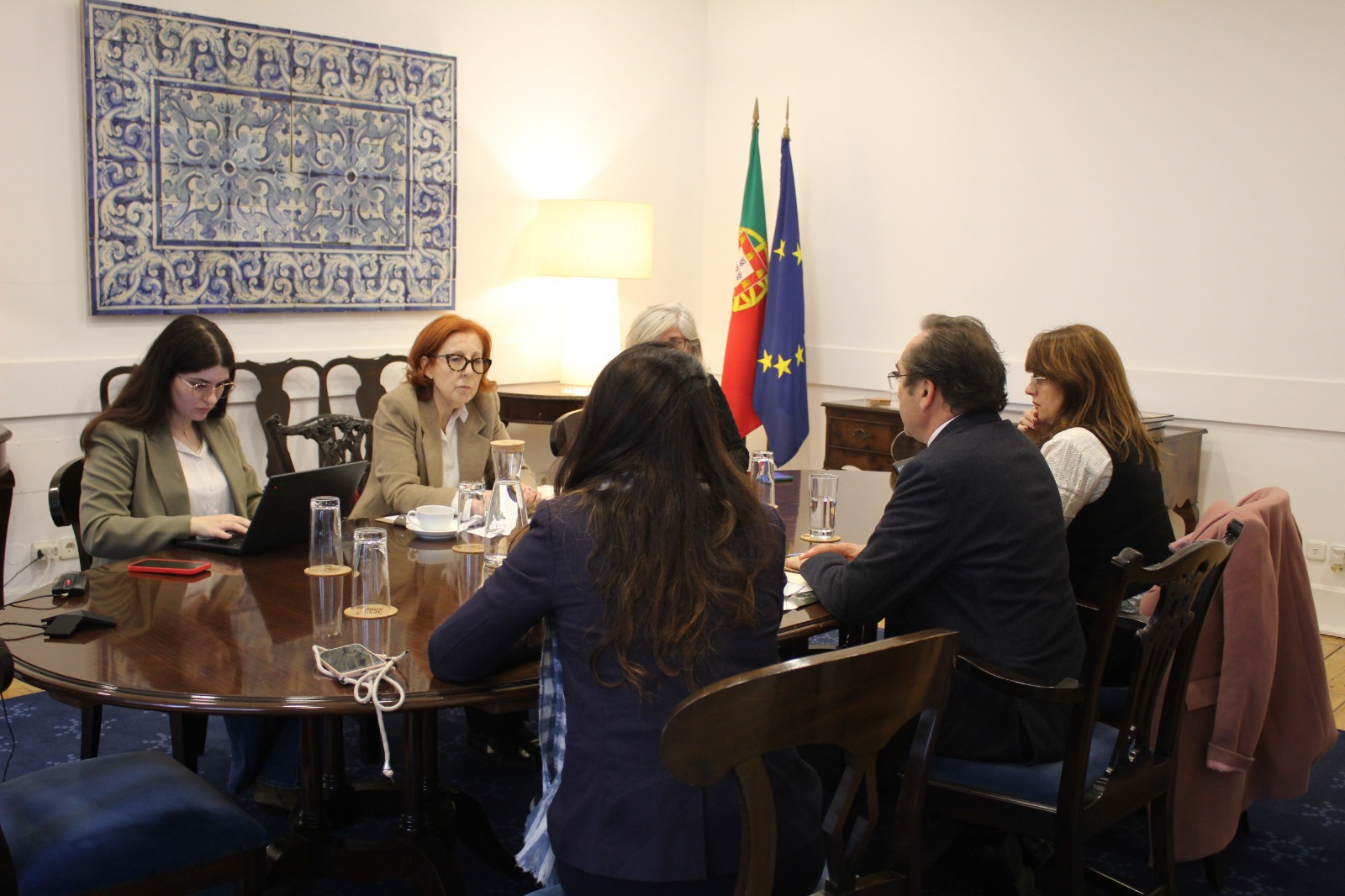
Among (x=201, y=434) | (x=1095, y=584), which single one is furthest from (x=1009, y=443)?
(x=201, y=434)

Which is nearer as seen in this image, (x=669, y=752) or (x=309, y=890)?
(x=669, y=752)

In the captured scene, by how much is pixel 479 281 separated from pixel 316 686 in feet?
12.4

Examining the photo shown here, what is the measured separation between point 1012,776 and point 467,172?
387 centimetres

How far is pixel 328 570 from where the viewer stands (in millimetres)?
2258

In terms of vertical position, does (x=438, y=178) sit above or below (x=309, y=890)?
above

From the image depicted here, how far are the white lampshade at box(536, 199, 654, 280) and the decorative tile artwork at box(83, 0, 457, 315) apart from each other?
0.42 metres

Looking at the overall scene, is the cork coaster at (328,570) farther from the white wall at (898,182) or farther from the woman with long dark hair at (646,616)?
the white wall at (898,182)

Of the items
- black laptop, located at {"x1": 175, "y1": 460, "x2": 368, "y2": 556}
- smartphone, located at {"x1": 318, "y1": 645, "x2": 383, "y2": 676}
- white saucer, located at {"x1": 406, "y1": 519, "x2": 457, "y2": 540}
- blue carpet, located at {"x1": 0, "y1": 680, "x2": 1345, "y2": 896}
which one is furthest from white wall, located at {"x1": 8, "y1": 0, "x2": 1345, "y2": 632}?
smartphone, located at {"x1": 318, "y1": 645, "x2": 383, "y2": 676}

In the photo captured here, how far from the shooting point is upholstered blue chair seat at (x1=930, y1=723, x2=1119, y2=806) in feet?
6.81

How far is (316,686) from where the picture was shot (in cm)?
171

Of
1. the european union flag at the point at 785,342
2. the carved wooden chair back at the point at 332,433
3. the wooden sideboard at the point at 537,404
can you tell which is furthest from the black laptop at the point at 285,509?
the european union flag at the point at 785,342

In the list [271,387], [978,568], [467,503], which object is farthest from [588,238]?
[978,568]

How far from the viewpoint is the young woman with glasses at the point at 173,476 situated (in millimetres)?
2541

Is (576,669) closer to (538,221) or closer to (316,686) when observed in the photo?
(316,686)
